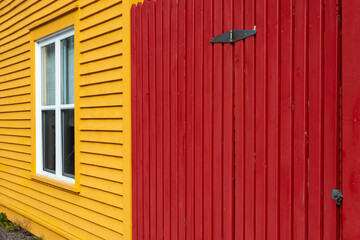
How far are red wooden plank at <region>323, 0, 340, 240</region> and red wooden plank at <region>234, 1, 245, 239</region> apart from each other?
0.56 m

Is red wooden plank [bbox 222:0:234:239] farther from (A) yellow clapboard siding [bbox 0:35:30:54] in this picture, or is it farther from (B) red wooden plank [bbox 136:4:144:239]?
(A) yellow clapboard siding [bbox 0:35:30:54]

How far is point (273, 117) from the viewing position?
209 cm

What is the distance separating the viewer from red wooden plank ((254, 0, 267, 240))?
213 centimetres

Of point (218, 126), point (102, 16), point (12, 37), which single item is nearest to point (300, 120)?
point (218, 126)

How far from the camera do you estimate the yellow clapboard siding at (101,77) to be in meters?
Answer: 3.63

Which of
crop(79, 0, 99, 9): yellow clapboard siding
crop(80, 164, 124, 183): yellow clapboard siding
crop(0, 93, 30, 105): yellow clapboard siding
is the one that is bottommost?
crop(80, 164, 124, 183): yellow clapboard siding

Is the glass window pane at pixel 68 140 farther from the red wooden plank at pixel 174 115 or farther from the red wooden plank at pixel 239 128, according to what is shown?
the red wooden plank at pixel 239 128

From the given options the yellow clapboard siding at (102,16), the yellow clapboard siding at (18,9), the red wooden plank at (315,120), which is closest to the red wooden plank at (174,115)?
the yellow clapboard siding at (102,16)

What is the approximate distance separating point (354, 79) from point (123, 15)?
242 cm

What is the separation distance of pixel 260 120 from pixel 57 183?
3.39m

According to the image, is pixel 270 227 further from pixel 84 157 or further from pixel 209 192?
pixel 84 157

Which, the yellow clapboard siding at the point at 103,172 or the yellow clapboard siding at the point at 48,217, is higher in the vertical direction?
the yellow clapboard siding at the point at 103,172

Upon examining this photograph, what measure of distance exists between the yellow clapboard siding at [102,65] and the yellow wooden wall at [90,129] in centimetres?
1

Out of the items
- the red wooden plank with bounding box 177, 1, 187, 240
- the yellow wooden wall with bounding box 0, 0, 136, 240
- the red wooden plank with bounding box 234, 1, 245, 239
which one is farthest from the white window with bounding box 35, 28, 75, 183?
the red wooden plank with bounding box 234, 1, 245, 239
